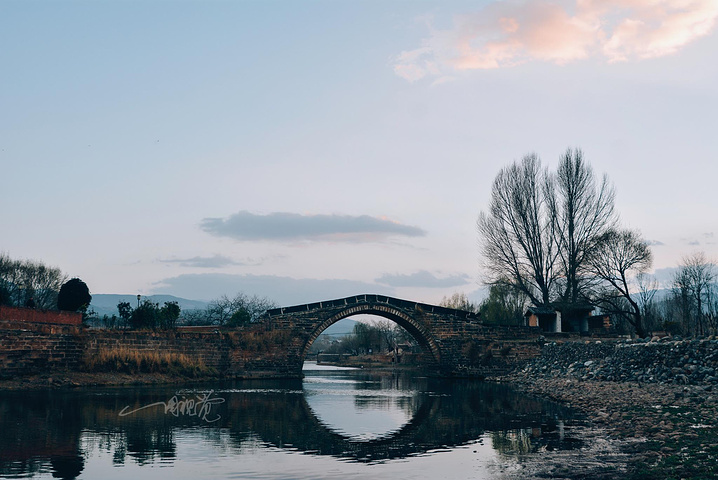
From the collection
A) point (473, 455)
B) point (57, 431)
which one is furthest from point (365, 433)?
point (57, 431)

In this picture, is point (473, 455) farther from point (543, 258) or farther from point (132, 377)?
point (543, 258)

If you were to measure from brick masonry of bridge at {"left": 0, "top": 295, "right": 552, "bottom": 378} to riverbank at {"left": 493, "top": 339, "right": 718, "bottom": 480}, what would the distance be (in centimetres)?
325

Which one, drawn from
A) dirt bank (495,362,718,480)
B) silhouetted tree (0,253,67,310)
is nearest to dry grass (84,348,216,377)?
dirt bank (495,362,718,480)

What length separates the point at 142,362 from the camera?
3309 centimetres

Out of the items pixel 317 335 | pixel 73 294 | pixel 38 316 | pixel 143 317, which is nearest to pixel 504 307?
pixel 317 335

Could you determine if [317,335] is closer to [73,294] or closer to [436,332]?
[436,332]

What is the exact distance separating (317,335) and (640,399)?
2514cm

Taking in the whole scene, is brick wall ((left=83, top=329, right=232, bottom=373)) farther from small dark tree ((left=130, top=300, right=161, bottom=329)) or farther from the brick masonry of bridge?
small dark tree ((left=130, top=300, right=161, bottom=329))

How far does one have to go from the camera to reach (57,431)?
14.6m

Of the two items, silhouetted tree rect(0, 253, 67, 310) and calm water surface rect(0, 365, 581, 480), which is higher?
silhouetted tree rect(0, 253, 67, 310)

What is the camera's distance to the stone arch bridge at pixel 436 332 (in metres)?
41.7

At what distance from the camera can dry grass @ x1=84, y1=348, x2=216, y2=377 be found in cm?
3169

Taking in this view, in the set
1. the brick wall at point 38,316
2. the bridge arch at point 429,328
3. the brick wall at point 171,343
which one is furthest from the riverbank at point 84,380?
the bridge arch at point 429,328

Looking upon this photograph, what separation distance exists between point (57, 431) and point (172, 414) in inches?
168
